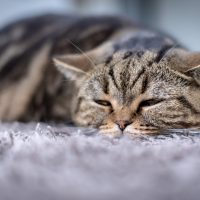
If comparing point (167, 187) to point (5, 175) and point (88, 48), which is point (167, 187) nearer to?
point (5, 175)

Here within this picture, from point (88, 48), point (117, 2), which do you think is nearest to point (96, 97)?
point (88, 48)

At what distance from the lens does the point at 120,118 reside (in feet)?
4.20

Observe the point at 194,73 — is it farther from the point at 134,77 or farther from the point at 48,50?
the point at 48,50

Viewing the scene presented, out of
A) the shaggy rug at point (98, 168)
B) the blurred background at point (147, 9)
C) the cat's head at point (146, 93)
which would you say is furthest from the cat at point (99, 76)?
the blurred background at point (147, 9)

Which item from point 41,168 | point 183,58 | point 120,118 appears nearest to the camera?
point 41,168

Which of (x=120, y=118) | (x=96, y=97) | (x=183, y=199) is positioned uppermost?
(x=96, y=97)

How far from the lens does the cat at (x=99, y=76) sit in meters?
1.31

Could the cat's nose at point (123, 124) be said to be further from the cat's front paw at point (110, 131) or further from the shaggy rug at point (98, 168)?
the shaggy rug at point (98, 168)

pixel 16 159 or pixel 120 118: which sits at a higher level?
pixel 120 118

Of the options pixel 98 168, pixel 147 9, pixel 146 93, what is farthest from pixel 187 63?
pixel 147 9

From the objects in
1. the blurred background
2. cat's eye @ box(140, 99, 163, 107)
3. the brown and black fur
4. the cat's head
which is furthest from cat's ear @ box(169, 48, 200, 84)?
the blurred background

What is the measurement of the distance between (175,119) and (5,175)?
0.63 metres

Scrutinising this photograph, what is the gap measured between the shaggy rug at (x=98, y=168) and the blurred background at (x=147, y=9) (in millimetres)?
2591

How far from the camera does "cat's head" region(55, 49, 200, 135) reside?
129cm
